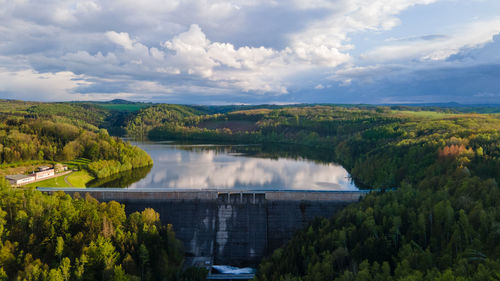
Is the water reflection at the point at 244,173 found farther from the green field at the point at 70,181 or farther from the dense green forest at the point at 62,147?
the green field at the point at 70,181

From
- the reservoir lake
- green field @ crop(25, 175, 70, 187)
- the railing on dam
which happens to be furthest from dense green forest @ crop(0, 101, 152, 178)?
the railing on dam

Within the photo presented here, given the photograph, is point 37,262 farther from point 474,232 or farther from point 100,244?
point 474,232

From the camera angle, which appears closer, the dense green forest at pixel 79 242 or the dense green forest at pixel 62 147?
the dense green forest at pixel 79 242

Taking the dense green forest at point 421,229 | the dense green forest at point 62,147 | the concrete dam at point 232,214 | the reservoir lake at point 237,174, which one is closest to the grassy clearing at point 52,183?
the reservoir lake at point 237,174

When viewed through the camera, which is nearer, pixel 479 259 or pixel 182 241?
pixel 479 259

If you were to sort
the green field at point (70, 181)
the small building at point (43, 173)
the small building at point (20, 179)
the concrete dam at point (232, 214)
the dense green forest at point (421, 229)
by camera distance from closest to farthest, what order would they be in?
the dense green forest at point (421, 229) → the concrete dam at point (232, 214) → the small building at point (20, 179) → the green field at point (70, 181) → the small building at point (43, 173)

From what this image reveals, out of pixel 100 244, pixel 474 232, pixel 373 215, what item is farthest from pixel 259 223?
pixel 474 232
